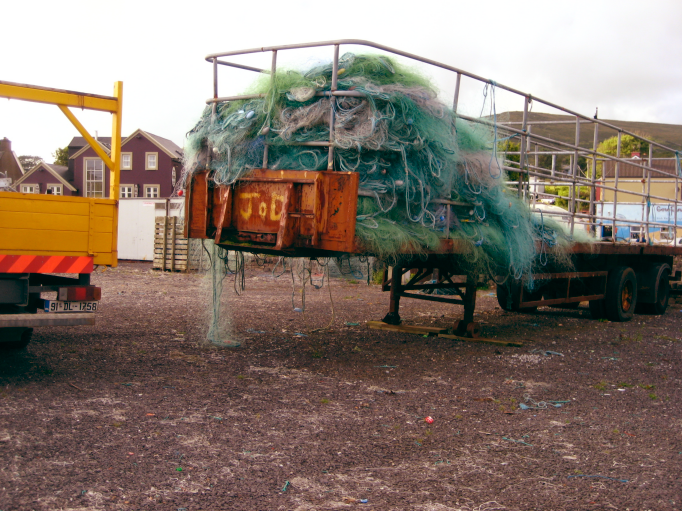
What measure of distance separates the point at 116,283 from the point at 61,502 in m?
12.4

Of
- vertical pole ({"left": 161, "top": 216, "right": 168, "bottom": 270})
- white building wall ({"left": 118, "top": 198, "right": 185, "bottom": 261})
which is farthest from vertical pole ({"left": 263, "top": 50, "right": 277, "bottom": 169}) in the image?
white building wall ({"left": 118, "top": 198, "right": 185, "bottom": 261})

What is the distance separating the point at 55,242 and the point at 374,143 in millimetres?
2986

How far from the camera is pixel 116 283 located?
48.7 feet

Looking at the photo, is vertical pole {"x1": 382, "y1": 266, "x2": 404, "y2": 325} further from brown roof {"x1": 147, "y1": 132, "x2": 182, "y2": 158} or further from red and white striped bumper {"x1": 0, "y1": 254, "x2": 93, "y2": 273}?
brown roof {"x1": 147, "y1": 132, "x2": 182, "y2": 158}

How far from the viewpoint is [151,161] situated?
42.2m

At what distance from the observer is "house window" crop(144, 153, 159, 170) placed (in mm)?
41969

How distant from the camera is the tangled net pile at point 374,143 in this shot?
212 inches

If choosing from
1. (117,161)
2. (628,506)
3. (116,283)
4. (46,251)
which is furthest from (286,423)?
(116,283)

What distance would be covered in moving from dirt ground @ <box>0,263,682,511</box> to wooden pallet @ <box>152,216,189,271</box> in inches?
422

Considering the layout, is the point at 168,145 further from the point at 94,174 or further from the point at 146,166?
the point at 94,174

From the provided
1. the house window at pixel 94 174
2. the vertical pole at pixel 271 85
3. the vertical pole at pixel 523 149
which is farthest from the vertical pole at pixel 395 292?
the house window at pixel 94 174

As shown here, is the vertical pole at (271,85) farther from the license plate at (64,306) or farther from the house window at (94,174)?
the house window at (94,174)

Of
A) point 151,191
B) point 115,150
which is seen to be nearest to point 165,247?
point 115,150

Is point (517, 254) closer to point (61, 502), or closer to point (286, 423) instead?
point (286, 423)
